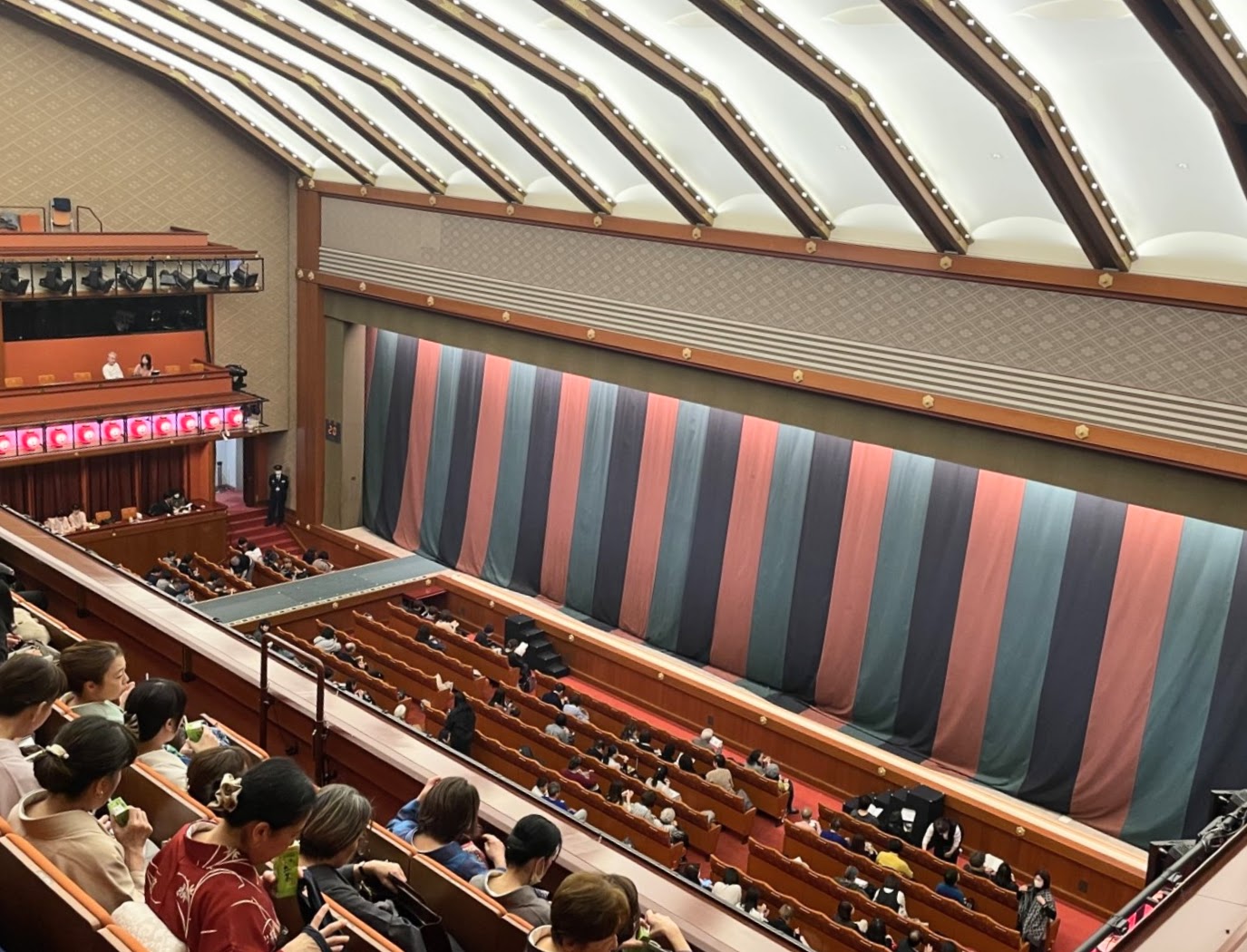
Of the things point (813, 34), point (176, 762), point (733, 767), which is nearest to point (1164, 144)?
point (813, 34)

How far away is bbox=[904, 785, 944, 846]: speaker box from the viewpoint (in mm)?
11008

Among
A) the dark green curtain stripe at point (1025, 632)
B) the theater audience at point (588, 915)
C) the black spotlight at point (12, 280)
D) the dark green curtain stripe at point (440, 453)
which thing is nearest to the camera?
the theater audience at point (588, 915)

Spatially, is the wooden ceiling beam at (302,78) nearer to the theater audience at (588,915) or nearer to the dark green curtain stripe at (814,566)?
the dark green curtain stripe at (814,566)

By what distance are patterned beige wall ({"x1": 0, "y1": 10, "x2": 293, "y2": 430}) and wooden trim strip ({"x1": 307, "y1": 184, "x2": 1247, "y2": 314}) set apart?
1.20 meters

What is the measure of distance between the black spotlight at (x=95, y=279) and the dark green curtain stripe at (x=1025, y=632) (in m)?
11.5

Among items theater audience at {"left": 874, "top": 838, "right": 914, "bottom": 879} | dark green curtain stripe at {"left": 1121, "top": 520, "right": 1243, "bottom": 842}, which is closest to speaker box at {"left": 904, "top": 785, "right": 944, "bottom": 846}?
theater audience at {"left": 874, "top": 838, "right": 914, "bottom": 879}

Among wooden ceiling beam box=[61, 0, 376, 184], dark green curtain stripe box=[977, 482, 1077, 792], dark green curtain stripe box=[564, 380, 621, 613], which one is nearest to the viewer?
dark green curtain stripe box=[977, 482, 1077, 792]

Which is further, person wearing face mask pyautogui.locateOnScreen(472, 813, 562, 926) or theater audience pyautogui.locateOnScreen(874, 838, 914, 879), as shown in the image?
theater audience pyautogui.locateOnScreen(874, 838, 914, 879)

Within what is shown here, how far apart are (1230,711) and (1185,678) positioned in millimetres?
451

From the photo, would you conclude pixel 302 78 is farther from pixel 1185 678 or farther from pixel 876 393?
pixel 1185 678

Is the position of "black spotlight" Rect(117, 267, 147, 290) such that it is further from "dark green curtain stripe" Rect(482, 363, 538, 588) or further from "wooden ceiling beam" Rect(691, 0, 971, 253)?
"wooden ceiling beam" Rect(691, 0, 971, 253)

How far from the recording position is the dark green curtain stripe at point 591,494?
1541 centimetres

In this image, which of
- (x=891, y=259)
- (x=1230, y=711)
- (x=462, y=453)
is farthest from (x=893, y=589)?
(x=462, y=453)

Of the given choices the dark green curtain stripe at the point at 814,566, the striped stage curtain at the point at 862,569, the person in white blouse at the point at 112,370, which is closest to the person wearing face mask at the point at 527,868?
the striped stage curtain at the point at 862,569
